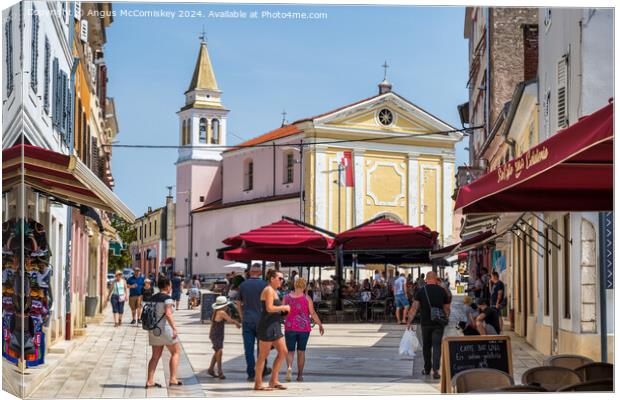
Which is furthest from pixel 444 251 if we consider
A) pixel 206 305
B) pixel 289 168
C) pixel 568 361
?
pixel 568 361

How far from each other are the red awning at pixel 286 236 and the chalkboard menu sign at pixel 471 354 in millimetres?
7971

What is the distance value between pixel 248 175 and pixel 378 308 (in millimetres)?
9352

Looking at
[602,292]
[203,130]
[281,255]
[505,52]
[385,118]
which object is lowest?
[602,292]

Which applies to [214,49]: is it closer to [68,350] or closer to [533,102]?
[68,350]

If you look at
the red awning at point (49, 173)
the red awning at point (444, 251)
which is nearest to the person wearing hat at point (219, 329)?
the red awning at point (49, 173)

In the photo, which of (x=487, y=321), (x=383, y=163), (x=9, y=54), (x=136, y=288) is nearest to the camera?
(x=9, y=54)

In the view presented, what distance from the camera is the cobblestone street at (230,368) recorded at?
1329 centimetres

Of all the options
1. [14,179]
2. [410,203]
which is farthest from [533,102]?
[14,179]

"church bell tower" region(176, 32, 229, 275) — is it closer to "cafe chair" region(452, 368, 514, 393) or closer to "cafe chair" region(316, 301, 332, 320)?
"cafe chair" region(452, 368, 514, 393)

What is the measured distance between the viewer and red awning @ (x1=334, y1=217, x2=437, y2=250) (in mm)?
20731

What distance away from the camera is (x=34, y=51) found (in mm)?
13648

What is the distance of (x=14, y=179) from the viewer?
1243cm

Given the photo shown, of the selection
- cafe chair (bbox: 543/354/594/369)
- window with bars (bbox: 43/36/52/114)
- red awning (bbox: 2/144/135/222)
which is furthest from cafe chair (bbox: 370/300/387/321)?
cafe chair (bbox: 543/354/594/369)

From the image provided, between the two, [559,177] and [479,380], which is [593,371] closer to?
[479,380]
